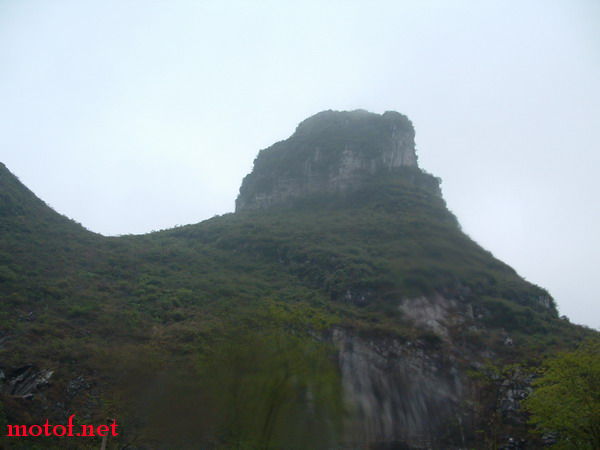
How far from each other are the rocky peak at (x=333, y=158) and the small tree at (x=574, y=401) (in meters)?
43.8

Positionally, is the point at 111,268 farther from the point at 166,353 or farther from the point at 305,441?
the point at 305,441

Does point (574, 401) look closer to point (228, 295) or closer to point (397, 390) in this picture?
point (397, 390)

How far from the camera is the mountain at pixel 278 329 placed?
19453 millimetres

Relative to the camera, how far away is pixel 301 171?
66188mm

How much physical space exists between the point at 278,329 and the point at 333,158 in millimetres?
44773

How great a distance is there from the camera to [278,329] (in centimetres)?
2275

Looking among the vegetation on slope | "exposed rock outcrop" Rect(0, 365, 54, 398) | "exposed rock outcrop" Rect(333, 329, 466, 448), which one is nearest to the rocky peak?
the vegetation on slope

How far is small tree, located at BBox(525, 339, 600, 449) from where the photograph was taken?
690 inches

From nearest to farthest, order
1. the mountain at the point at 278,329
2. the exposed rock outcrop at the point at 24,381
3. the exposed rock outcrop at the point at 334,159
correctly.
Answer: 1. the mountain at the point at 278,329
2. the exposed rock outcrop at the point at 24,381
3. the exposed rock outcrop at the point at 334,159

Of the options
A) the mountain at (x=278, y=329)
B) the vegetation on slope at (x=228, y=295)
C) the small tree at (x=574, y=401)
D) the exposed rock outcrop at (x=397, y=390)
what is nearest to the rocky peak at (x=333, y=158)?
the vegetation on slope at (x=228, y=295)

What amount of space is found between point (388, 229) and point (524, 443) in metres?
27.1

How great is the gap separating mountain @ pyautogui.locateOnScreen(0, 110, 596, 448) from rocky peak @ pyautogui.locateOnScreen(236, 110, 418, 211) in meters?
5.43

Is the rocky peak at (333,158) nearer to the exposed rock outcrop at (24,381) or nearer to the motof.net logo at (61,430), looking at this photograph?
the exposed rock outcrop at (24,381)

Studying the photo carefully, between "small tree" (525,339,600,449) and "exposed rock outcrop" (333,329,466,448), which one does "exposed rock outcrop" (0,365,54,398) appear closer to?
"exposed rock outcrop" (333,329,466,448)
